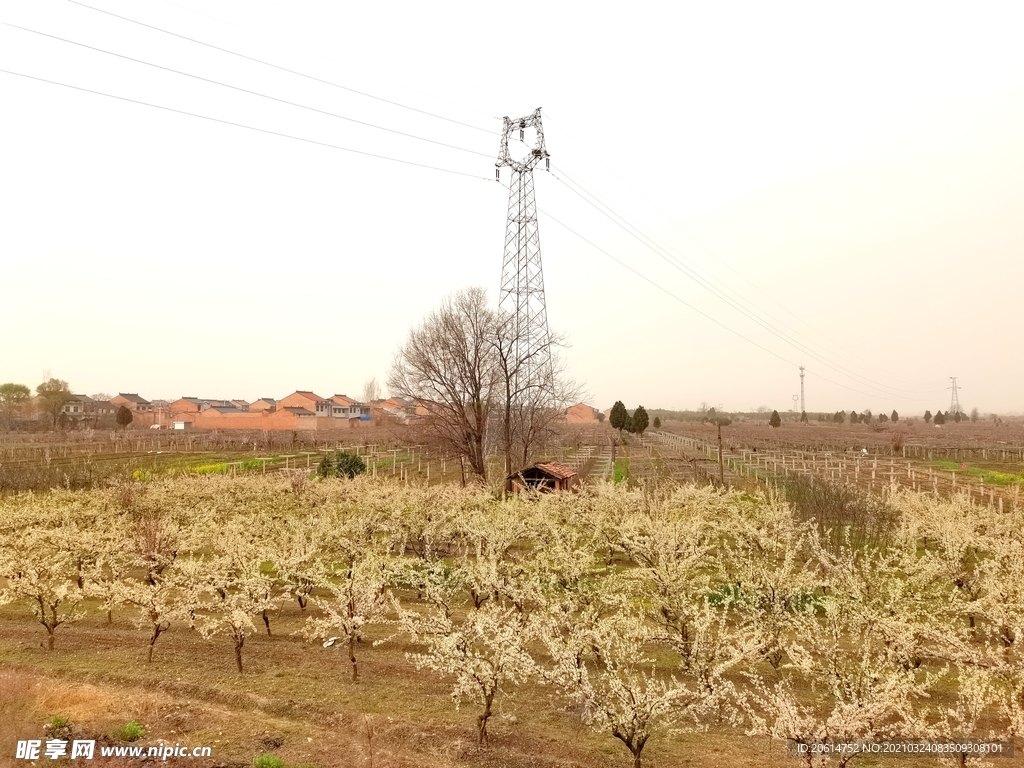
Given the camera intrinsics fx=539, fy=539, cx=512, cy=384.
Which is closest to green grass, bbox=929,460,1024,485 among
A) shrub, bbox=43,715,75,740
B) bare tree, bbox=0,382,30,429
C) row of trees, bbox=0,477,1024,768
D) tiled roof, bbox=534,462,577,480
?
row of trees, bbox=0,477,1024,768

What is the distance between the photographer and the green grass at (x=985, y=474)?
35.6 m

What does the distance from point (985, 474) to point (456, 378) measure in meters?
38.5

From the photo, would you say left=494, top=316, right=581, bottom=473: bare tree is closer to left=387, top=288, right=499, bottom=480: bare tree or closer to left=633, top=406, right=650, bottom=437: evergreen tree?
left=387, top=288, right=499, bottom=480: bare tree

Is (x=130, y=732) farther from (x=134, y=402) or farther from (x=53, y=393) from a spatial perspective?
(x=134, y=402)

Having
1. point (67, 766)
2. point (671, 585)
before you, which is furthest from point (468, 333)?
point (67, 766)

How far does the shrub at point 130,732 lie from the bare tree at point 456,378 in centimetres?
2659

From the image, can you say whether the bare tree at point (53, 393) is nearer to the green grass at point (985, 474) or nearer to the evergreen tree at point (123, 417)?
the evergreen tree at point (123, 417)

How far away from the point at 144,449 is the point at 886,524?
65.5 m

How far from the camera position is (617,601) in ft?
34.8

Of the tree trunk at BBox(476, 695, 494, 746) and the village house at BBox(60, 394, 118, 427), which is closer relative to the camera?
the tree trunk at BBox(476, 695, 494, 746)

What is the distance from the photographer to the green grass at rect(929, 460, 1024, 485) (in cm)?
3558

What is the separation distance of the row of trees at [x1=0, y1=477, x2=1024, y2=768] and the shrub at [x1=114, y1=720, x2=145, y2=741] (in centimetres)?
224

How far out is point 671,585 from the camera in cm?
1116

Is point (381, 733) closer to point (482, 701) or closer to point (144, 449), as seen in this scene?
point (482, 701)
